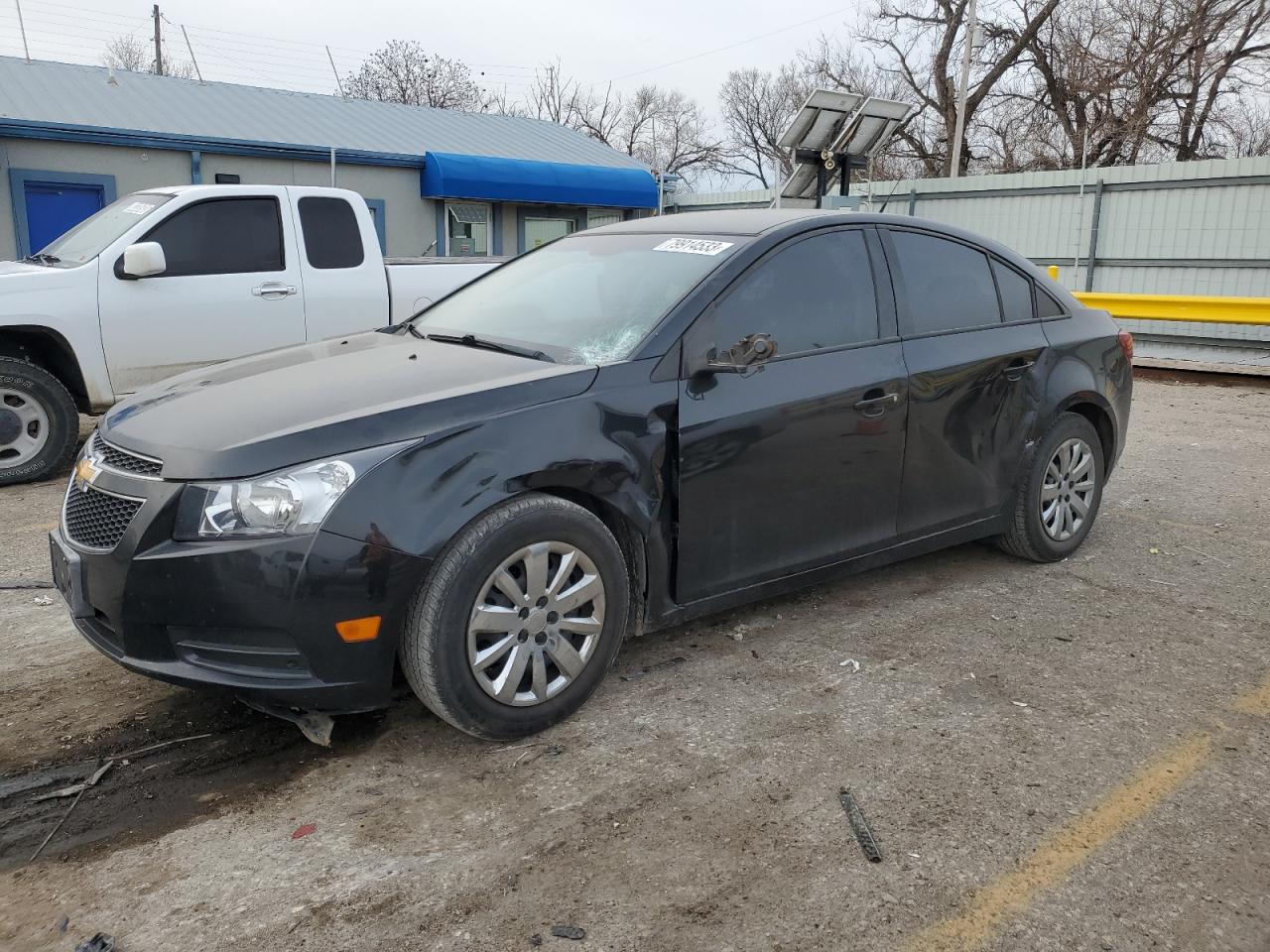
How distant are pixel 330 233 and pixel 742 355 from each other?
5179 millimetres

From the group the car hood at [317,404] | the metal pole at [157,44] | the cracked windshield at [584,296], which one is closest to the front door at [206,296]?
the cracked windshield at [584,296]

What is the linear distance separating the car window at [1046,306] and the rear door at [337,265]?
4.89 metres

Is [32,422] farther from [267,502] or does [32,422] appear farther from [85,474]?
[267,502]

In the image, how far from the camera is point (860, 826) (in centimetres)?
283

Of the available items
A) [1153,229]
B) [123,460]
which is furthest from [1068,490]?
[1153,229]

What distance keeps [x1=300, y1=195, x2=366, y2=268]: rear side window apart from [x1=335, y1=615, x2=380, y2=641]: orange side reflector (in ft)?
17.8

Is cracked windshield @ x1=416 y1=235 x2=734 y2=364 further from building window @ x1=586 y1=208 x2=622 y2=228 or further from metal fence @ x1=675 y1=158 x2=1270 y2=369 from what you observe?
building window @ x1=586 y1=208 x2=622 y2=228

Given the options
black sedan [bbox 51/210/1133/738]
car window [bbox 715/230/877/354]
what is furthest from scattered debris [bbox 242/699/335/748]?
car window [bbox 715/230/877/354]

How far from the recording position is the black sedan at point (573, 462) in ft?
9.50

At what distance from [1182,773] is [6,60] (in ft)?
69.2

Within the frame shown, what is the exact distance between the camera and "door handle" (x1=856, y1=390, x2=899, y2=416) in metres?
4.01

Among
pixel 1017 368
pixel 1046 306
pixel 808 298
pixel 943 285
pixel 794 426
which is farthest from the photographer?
pixel 1046 306

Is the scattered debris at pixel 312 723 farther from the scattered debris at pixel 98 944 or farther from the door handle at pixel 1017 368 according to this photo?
the door handle at pixel 1017 368

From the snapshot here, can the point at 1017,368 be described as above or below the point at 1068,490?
above
